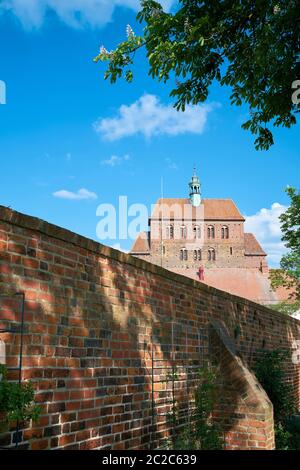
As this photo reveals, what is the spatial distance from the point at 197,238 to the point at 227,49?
266ft

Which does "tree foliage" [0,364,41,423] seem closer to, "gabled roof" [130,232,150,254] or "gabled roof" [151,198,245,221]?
"gabled roof" [130,232,150,254]

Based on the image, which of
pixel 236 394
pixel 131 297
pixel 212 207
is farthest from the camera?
pixel 212 207

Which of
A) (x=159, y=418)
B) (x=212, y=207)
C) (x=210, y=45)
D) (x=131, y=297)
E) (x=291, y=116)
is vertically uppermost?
(x=212, y=207)

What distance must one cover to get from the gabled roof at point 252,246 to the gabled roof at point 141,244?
1861 centimetres

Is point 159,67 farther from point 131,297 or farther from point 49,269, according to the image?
point 49,269

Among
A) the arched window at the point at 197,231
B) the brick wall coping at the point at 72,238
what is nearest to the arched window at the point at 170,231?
the arched window at the point at 197,231

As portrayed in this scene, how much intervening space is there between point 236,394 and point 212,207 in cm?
8417

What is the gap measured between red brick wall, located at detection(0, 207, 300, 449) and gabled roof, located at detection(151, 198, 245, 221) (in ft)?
265

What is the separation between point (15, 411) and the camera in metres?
3.31

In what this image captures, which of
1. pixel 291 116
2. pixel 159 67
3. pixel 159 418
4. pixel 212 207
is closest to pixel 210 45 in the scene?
pixel 159 67

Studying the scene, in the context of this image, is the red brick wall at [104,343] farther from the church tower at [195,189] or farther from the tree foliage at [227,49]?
the church tower at [195,189]

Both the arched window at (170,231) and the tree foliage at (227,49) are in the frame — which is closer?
the tree foliage at (227,49)

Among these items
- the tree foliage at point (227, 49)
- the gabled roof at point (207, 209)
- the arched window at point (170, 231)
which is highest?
the gabled roof at point (207, 209)

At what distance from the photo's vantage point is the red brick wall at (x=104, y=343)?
153 inches
